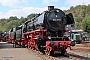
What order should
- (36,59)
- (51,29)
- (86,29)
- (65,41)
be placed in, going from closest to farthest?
(36,59)
(65,41)
(51,29)
(86,29)

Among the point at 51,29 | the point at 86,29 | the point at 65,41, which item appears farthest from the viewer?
the point at 86,29

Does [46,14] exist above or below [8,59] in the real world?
above

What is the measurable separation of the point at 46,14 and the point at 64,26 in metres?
1.86

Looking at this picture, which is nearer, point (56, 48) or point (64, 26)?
point (56, 48)

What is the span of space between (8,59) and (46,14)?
206 inches

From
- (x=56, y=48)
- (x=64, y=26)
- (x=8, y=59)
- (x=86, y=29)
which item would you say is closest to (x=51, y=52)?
(x=56, y=48)

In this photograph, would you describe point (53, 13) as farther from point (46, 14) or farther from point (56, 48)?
point (56, 48)

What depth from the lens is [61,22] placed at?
18672mm

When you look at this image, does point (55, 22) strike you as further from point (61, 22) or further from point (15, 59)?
point (15, 59)

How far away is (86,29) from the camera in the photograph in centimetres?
6500

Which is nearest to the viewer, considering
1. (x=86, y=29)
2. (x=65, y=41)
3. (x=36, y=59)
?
(x=36, y=59)

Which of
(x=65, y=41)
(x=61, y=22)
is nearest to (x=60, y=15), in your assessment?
(x=61, y=22)

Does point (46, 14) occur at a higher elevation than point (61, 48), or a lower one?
higher

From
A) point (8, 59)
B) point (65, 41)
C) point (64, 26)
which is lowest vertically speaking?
point (8, 59)
